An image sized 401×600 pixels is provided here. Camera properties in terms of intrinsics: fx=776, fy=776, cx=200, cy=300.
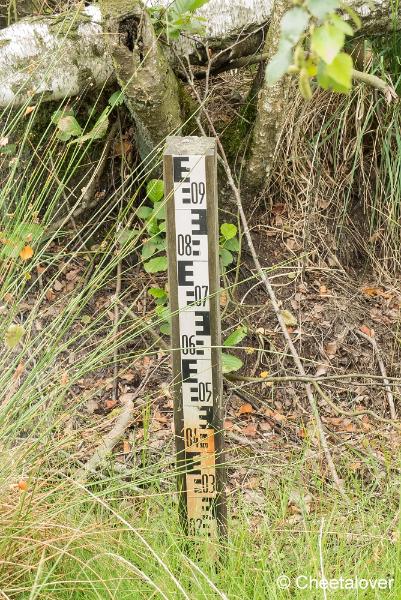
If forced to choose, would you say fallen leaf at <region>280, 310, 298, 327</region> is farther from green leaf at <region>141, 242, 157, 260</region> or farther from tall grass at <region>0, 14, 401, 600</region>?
tall grass at <region>0, 14, 401, 600</region>

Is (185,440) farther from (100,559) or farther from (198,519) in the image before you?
(100,559)

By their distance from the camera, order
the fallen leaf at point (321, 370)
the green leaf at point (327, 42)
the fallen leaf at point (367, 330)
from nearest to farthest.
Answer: the green leaf at point (327, 42) < the fallen leaf at point (321, 370) < the fallen leaf at point (367, 330)

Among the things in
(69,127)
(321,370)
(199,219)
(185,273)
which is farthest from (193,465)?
(321,370)

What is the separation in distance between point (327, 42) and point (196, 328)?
5.04 ft

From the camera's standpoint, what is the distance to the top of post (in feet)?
7.32

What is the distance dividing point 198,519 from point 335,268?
77.5 inches

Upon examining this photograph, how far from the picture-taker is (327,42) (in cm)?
89

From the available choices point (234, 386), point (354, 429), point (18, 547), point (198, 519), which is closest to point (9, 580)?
point (18, 547)

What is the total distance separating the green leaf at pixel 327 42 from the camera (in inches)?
34.8

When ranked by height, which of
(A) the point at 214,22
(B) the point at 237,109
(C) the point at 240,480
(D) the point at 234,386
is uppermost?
(A) the point at 214,22

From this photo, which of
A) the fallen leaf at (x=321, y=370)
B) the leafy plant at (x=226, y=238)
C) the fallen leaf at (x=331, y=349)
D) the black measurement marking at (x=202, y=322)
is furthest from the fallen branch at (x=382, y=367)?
the black measurement marking at (x=202, y=322)

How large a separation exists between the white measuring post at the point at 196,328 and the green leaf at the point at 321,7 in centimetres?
130

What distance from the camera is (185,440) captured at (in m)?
2.41

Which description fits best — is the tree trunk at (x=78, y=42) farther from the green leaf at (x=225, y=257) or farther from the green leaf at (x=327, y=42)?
the green leaf at (x=327, y=42)
